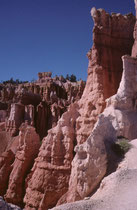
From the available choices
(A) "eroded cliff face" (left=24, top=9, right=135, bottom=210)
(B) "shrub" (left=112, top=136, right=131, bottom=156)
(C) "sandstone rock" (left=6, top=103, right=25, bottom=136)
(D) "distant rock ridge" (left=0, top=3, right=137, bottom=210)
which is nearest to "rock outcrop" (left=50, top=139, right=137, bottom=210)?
(B) "shrub" (left=112, top=136, right=131, bottom=156)

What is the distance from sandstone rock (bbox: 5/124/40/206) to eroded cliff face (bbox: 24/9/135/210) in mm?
1177

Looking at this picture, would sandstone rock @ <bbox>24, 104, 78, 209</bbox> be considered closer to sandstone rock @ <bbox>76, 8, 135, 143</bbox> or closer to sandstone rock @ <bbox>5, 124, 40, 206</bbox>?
sandstone rock @ <bbox>76, 8, 135, 143</bbox>

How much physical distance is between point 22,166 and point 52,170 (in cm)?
336

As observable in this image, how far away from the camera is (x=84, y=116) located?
585 inches

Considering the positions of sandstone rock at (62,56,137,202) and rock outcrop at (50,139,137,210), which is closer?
rock outcrop at (50,139,137,210)

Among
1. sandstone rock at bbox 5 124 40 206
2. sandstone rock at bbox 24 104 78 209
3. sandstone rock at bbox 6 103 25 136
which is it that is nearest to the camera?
sandstone rock at bbox 24 104 78 209

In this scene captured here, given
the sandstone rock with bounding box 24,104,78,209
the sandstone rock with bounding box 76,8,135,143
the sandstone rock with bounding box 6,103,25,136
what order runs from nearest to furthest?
the sandstone rock with bounding box 24,104,78,209
the sandstone rock with bounding box 76,8,135,143
the sandstone rock with bounding box 6,103,25,136

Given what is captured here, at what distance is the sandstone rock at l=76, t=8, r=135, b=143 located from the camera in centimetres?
1523

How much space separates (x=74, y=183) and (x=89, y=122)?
225 inches

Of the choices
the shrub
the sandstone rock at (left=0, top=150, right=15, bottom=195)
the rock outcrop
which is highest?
the shrub

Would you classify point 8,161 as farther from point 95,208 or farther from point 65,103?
point 65,103

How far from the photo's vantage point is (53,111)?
3594 centimetres

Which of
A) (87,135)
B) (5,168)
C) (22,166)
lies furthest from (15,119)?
(87,135)

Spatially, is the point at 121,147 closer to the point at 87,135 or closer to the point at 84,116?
the point at 87,135
